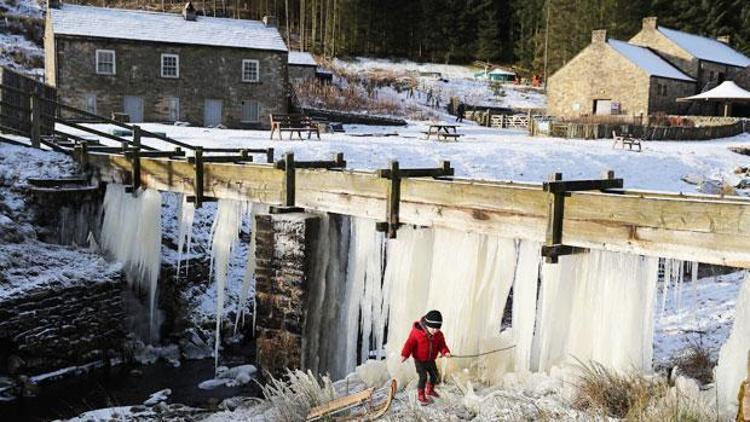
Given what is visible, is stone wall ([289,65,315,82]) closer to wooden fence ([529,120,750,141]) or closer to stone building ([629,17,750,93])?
wooden fence ([529,120,750,141])

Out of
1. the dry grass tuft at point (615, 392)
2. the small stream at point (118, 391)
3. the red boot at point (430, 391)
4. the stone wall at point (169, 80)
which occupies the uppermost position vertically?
the stone wall at point (169, 80)

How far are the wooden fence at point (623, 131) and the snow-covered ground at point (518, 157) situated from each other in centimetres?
530

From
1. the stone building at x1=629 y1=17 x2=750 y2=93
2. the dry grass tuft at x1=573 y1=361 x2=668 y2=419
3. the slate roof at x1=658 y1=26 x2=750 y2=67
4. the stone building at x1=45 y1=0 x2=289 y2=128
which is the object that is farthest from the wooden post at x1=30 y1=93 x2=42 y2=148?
the slate roof at x1=658 y1=26 x2=750 y2=67

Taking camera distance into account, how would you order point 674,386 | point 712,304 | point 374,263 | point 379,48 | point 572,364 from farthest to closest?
point 379,48 < point 712,304 < point 374,263 < point 572,364 < point 674,386

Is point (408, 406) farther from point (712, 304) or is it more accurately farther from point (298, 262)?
point (712, 304)

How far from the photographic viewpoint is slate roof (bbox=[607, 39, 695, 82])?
144 ft

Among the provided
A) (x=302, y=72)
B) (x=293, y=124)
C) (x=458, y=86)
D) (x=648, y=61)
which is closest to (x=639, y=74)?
(x=648, y=61)

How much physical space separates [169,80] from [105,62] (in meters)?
3.00

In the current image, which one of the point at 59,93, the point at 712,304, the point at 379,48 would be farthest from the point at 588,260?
the point at 379,48

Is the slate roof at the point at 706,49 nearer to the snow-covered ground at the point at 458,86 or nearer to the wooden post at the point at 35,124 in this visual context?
the snow-covered ground at the point at 458,86

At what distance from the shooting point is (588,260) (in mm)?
7582

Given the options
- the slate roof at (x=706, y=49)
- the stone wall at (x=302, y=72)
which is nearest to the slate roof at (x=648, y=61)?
the slate roof at (x=706, y=49)

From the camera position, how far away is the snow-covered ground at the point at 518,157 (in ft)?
69.2

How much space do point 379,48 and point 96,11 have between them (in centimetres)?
4200
